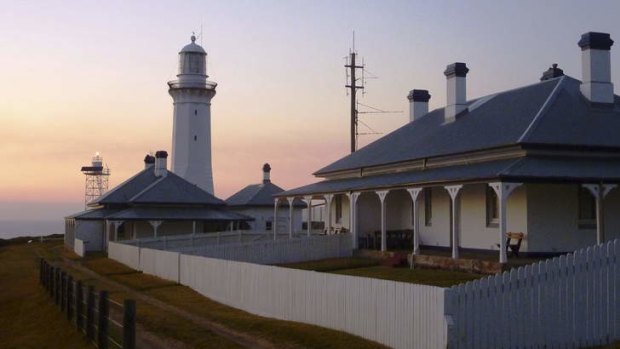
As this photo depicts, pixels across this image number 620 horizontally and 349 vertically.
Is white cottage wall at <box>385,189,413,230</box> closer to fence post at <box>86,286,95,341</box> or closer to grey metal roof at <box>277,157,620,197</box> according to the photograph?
grey metal roof at <box>277,157,620,197</box>

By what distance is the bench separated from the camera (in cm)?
2327

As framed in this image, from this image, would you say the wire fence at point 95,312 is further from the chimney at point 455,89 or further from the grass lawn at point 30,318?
the chimney at point 455,89

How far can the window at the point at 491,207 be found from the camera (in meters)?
25.4

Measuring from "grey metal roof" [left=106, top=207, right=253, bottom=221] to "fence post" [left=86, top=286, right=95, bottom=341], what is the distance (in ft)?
101

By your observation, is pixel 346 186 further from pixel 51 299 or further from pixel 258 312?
pixel 258 312

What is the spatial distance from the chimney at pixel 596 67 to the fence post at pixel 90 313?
17073 millimetres

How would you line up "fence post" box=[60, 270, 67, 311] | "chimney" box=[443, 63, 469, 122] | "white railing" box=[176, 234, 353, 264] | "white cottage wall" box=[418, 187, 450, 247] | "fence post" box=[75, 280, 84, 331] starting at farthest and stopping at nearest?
"chimney" box=[443, 63, 469, 122] → "white railing" box=[176, 234, 353, 264] → "white cottage wall" box=[418, 187, 450, 247] → "fence post" box=[60, 270, 67, 311] → "fence post" box=[75, 280, 84, 331]

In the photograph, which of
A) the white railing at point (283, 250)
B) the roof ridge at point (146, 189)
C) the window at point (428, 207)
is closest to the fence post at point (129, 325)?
the white railing at point (283, 250)

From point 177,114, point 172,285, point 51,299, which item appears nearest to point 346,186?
point 172,285

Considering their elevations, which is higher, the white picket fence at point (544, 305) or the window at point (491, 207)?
the window at point (491, 207)

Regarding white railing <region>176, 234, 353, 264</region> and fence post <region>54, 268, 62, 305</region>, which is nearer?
fence post <region>54, 268, 62, 305</region>

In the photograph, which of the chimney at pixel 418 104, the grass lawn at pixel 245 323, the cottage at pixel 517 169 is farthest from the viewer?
the chimney at pixel 418 104

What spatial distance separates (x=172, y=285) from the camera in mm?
25766

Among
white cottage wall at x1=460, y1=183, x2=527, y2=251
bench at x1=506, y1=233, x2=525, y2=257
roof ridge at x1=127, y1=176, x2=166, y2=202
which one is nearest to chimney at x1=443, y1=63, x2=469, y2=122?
white cottage wall at x1=460, y1=183, x2=527, y2=251
